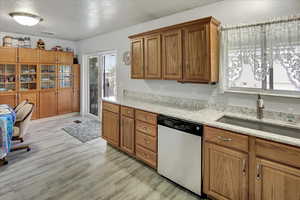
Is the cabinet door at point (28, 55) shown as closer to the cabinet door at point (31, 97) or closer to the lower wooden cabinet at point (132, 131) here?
the cabinet door at point (31, 97)

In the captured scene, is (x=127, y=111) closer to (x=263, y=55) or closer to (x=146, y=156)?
(x=146, y=156)

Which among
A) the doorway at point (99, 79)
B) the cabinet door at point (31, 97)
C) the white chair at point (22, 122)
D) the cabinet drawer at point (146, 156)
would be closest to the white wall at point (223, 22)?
the doorway at point (99, 79)

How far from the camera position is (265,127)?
204cm

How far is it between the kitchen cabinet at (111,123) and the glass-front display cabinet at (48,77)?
112 inches

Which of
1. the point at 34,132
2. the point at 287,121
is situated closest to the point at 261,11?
the point at 287,121

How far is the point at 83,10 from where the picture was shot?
10.00 feet

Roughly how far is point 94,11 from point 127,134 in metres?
2.20

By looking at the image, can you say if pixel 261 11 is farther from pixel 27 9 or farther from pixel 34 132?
pixel 34 132

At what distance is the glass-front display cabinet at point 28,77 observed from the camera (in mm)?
4863

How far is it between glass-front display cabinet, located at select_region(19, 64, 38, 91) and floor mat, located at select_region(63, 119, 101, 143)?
1559 millimetres

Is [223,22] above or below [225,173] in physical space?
above

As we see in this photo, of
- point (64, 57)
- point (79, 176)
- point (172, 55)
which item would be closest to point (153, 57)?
point (172, 55)

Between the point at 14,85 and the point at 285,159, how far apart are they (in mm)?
5783

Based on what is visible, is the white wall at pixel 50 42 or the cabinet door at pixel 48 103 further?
the cabinet door at pixel 48 103
